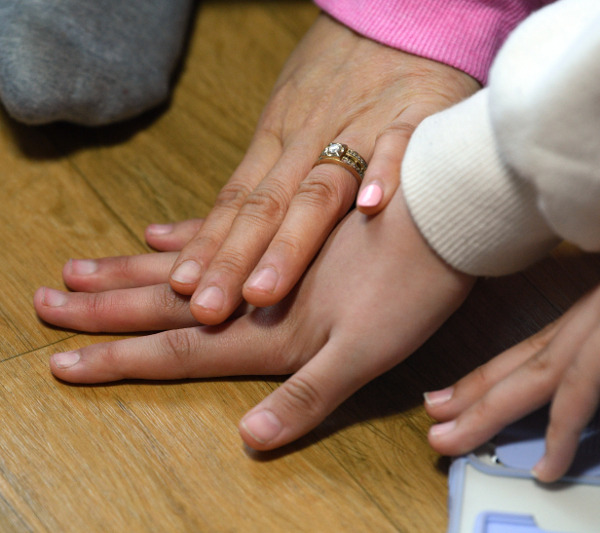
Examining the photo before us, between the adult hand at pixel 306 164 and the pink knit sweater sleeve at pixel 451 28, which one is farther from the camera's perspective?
the pink knit sweater sleeve at pixel 451 28

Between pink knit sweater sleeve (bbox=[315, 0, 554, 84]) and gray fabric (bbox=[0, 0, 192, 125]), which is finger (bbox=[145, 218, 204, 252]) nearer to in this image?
gray fabric (bbox=[0, 0, 192, 125])

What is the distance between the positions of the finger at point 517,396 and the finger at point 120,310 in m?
0.27

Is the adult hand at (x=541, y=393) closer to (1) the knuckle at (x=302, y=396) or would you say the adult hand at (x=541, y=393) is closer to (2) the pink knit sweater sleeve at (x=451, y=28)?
(1) the knuckle at (x=302, y=396)

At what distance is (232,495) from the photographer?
1.86 ft

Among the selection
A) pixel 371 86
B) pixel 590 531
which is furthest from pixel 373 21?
pixel 590 531

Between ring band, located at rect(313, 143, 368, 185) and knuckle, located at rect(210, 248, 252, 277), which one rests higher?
ring band, located at rect(313, 143, 368, 185)

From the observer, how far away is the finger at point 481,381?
0.58 meters

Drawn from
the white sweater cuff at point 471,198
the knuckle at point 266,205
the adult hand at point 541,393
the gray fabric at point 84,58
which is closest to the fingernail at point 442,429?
the adult hand at point 541,393

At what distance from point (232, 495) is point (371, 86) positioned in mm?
456

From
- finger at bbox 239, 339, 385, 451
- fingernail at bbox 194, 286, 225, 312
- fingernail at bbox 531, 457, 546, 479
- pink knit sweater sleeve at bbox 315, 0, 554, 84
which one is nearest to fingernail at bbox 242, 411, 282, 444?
finger at bbox 239, 339, 385, 451

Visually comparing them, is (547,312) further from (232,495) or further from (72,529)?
(72,529)

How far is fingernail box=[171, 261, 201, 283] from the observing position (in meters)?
0.65

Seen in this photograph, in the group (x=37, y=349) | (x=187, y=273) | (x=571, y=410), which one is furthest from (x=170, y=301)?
(x=571, y=410)

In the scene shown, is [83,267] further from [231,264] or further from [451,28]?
[451,28]
